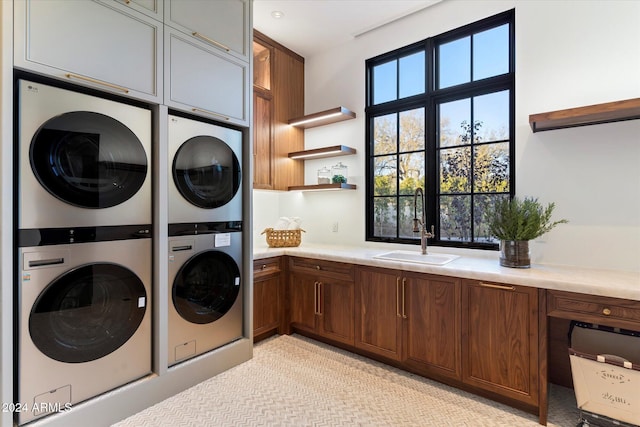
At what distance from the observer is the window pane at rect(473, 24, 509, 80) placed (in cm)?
272

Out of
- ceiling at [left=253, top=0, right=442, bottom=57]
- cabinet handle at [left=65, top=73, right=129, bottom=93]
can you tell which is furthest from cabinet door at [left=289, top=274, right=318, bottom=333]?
ceiling at [left=253, top=0, right=442, bottom=57]

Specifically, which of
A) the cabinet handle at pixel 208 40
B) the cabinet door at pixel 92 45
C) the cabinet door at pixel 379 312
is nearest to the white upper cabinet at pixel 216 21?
the cabinet handle at pixel 208 40

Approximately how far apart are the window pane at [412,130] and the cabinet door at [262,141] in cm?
143

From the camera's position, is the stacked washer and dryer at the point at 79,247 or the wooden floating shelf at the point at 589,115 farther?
the wooden floating shelf at the point at 589,115

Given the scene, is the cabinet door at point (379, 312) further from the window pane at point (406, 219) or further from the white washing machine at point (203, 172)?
the white washing machine at point (203, 172)

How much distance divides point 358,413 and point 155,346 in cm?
138

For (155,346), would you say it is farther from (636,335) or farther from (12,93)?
(636,335)

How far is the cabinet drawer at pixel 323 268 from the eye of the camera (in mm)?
2797

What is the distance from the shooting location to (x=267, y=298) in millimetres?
3084

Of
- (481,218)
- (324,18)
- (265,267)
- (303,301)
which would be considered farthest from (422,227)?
(324,18)

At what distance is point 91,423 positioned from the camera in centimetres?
181

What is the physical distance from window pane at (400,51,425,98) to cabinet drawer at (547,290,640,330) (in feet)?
7.07

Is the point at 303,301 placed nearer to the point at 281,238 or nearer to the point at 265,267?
the point at 265,267

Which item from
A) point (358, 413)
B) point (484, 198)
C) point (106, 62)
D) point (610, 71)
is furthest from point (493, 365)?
point (106, 62)
